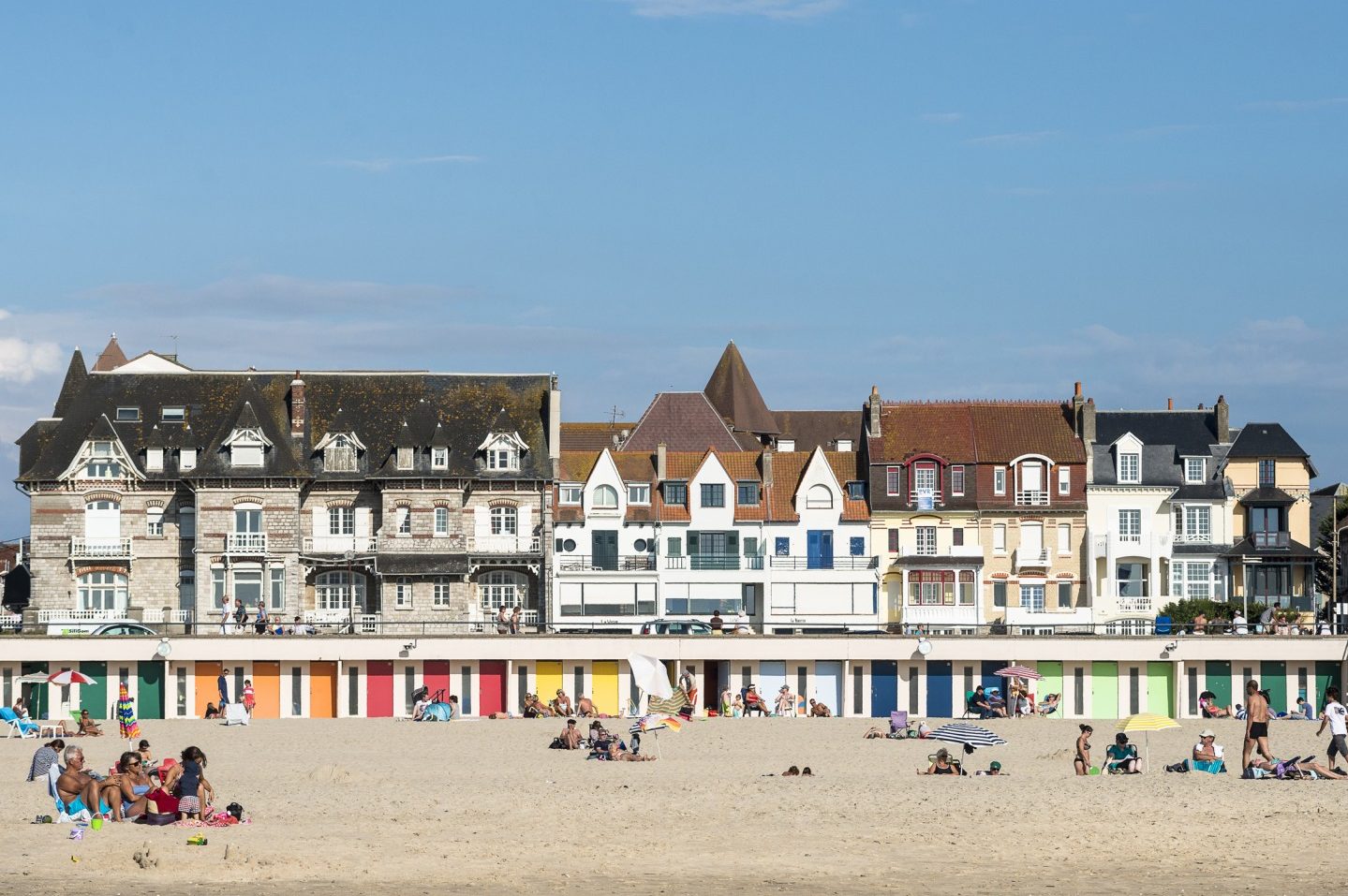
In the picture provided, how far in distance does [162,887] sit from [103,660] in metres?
28.4

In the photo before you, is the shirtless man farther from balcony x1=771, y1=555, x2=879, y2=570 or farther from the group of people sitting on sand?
balcony x1=771, y1=555, x2=879, y2=570

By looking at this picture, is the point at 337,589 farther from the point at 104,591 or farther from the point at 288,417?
the point at 104,591

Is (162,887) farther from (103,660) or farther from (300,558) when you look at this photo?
(300,558)

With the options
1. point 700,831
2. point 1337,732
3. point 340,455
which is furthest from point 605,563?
point 700,831

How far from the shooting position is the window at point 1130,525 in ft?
216

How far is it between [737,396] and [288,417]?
23828mm

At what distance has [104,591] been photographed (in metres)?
61.8

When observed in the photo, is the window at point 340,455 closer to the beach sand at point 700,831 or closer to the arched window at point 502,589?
the arched window at point 502,589

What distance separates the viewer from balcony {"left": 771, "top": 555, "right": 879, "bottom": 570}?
2516 inches

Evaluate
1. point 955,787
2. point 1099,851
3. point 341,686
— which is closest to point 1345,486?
point 341,686

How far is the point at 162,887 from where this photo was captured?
2409 centimetres

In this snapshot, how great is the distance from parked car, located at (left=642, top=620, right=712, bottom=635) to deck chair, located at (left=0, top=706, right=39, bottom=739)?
1580 centimetres

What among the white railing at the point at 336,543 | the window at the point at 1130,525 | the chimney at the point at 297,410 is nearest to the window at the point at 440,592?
the white railing at the point at 336,543

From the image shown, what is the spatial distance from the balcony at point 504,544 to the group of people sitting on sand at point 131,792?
33.4 metres
